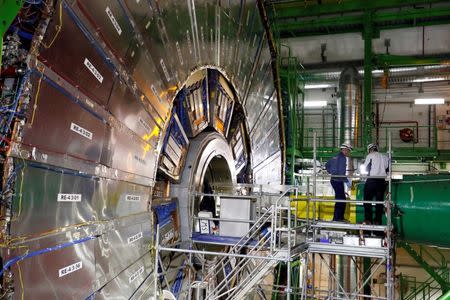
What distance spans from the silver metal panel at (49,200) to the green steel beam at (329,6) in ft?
43.1

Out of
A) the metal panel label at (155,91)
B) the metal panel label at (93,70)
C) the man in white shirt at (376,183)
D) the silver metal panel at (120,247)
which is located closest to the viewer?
the metal panel label at (93,70)

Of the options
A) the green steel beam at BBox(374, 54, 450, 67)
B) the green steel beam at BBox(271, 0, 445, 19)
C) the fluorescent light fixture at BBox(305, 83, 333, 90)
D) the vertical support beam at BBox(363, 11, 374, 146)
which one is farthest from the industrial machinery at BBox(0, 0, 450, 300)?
the fluorescent light fixture at BBox(305, 83, 333, 90)

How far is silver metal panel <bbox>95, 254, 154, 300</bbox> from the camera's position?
10.5 ft

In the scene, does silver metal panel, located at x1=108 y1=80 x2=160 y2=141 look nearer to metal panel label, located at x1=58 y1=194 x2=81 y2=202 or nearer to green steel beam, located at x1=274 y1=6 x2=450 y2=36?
metal panel label, located at x1=58 y1=194 x2=81 y2=202

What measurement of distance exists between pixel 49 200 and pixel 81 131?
0.54m

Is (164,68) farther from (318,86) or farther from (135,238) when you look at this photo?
(318,86)

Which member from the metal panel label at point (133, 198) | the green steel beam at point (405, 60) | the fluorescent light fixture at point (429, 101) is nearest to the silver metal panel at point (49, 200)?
the metal panel label at point (133, 198)

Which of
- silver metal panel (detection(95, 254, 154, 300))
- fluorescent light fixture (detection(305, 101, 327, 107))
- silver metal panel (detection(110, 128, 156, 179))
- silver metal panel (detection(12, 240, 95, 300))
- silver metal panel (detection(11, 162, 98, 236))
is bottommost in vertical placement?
silver metal panel (detection(95, 254, 154, 300))

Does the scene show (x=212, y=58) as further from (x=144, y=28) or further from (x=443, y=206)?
(x=443, y=206)

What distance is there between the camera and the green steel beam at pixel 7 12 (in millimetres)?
2182

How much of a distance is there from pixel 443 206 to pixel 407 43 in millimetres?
11930

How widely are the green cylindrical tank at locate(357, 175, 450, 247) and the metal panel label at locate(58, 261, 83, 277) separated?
5.07 metres

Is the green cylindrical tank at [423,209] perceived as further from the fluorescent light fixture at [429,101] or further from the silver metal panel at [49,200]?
the fluorescent light fixture at [429,101]

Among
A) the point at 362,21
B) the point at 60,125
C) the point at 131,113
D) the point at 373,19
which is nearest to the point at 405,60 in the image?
the point at 373,19
